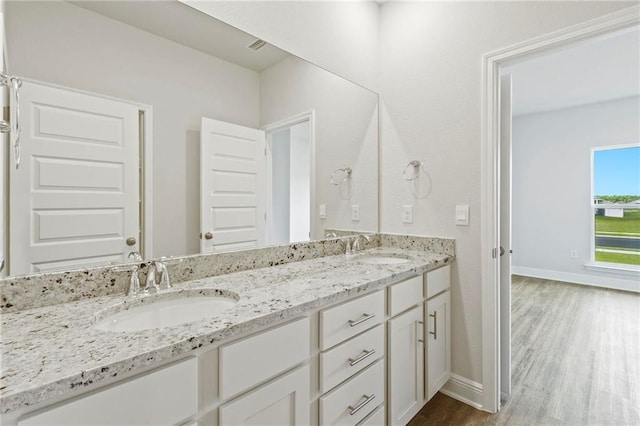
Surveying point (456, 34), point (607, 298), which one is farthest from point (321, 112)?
point (607, 298)

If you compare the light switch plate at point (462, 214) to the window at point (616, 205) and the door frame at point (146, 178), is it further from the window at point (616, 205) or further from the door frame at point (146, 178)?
the window at point (616, 205)

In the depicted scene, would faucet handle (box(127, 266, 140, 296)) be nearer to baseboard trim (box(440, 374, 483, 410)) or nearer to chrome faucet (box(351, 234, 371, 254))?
chrome faucet (box(351, 234, 371, 254))

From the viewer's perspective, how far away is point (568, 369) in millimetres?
2305

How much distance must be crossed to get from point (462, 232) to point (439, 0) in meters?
1.51

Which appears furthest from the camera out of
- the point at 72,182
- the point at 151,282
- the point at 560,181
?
the point at 560,181

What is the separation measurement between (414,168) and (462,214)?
1.49 feet

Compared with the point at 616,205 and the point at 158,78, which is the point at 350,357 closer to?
the point at 158,78

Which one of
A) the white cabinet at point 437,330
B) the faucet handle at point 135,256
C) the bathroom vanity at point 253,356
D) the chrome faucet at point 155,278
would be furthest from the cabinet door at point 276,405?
the white cabinet at point 437,330

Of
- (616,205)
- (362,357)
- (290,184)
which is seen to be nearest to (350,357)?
(362,357)

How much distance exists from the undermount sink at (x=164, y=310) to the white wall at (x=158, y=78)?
23 cm

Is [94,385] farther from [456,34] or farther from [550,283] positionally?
[550,283]

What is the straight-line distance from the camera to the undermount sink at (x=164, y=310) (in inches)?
39.6

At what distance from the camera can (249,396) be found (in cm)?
92

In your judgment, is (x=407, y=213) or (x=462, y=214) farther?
(x=407, y=213)
